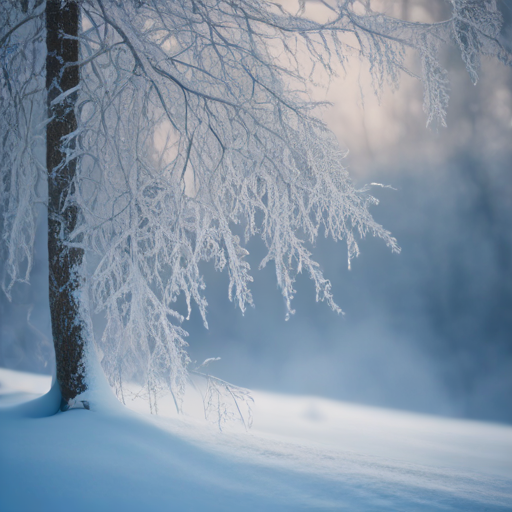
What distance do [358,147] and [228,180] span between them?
9385 mm

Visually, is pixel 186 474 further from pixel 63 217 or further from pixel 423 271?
pixel 423 271

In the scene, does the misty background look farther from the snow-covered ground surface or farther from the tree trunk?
the snow-covered ground surface

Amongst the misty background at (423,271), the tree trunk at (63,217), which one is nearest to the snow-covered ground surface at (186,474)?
the tree trunk at (63,217)

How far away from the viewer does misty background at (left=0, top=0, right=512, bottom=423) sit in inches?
393

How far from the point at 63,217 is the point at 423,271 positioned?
394 inches

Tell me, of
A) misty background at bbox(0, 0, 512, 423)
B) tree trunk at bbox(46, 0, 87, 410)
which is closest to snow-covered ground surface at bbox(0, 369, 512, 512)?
tree trunk at bbox(46, 0, 87, 410)

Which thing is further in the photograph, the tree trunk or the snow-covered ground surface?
the tree trunk

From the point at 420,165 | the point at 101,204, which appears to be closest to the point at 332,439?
the point at 101,204

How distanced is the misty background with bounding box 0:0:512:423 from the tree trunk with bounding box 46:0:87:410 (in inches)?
326

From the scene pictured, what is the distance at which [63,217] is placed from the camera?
7.66 ft

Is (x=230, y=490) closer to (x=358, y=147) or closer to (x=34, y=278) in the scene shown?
(x=34, y=278)

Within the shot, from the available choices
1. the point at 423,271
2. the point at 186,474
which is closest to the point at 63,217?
the point at 186,474

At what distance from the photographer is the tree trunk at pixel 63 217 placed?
231 cm

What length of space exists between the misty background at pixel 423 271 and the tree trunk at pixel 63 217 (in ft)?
27.2
